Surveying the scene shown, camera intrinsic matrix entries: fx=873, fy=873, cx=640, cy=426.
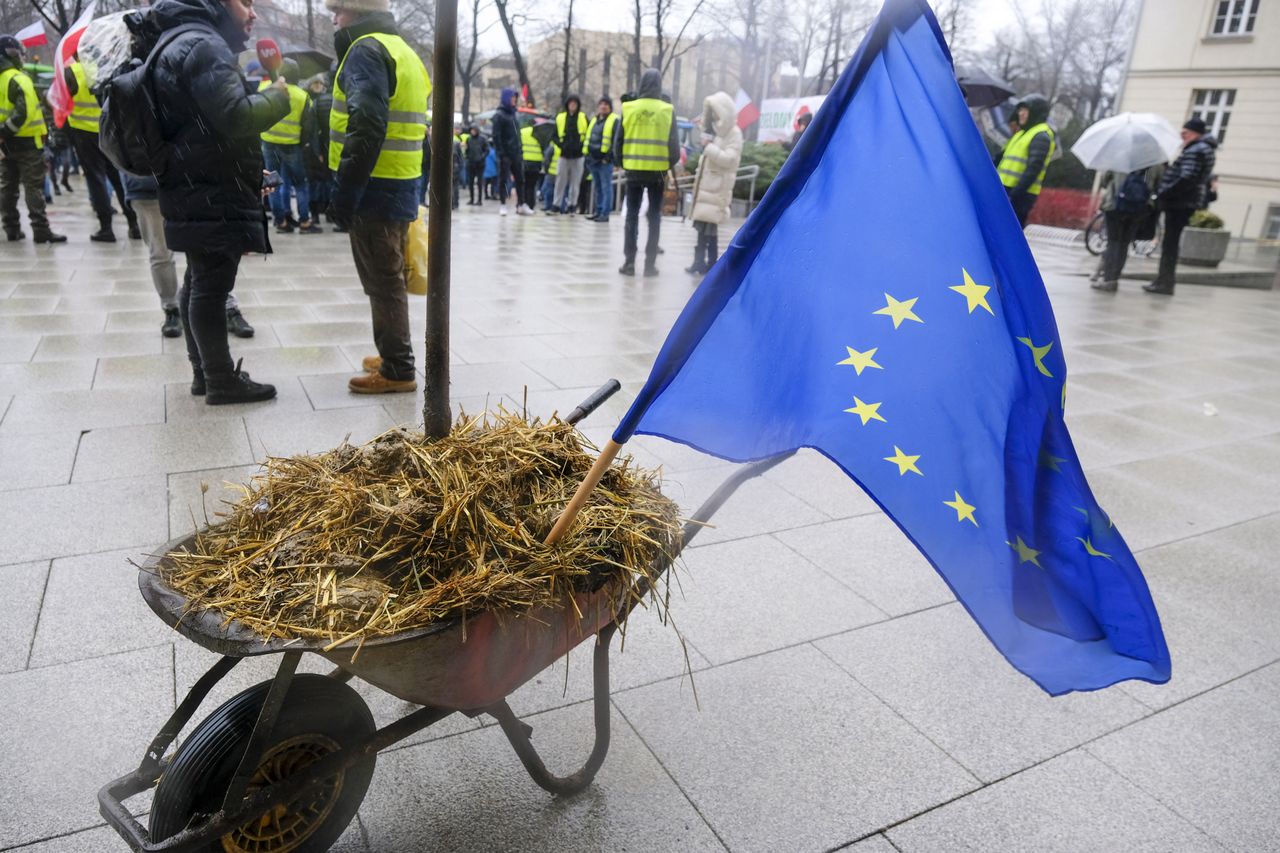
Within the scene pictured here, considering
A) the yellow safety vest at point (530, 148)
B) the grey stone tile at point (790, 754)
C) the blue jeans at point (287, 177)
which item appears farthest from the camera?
the yellow safety vest at point (530, 148)

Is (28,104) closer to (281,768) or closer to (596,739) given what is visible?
(281,768)

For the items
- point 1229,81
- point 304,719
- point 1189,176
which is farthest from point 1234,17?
point 304,719

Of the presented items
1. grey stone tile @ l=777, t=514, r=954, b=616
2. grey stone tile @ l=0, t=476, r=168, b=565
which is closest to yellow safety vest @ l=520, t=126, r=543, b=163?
grey stone tile @ l=0, t=476, r=168, b=565

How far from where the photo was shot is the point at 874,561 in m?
3.46

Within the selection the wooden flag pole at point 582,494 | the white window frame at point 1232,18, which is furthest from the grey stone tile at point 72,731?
the white window frame at point 1232,18

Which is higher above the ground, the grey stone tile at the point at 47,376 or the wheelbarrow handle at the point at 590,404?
the wheelbarrow handle at the point at 590,404

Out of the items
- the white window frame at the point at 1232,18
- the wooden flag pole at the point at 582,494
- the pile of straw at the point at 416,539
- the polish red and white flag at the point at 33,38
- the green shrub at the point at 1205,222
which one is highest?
the white window frame at the point at 1232,18

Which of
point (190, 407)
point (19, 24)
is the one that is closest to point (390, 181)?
point (190, 407)

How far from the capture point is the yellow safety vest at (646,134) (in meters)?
9.22

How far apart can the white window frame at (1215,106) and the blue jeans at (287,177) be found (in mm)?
27778

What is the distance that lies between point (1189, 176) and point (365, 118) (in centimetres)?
1066

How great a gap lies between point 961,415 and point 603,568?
784 mm

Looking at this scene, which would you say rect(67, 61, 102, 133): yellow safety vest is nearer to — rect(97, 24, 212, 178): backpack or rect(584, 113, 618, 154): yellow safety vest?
rect(97, 24, 212, 178): backpack

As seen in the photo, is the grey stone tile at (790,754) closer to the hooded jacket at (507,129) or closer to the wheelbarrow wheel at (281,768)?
the wheelbarrow wheel at (281,768)
